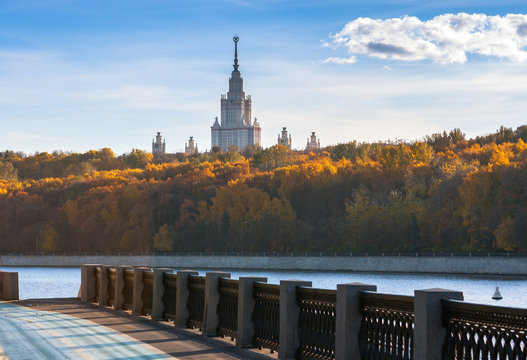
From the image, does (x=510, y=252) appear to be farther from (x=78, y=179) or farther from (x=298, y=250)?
(x=78, y=179)

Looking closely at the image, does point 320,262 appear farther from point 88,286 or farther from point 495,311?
point 495,311

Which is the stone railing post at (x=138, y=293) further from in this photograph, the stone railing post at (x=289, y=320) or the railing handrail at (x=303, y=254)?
the railing handrail at (x=303, y=254)

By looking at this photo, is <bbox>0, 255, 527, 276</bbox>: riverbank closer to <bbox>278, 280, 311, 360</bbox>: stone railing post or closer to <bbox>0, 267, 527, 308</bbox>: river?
<bbox>0, 267, 527, 308</bbox>: river

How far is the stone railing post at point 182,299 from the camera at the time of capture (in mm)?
19688

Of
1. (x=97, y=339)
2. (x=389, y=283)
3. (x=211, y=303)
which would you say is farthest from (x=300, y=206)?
(x=97, y=339)

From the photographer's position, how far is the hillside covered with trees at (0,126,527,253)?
110500mm

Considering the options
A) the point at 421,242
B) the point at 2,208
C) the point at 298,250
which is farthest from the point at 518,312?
the point at 2,208

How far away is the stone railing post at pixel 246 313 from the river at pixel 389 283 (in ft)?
111

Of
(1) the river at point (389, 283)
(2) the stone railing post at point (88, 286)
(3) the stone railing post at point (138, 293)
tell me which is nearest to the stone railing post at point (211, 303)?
(3) the stone railing post at point (138, 293)

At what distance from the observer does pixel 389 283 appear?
8700cm

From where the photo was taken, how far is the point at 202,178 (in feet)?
504

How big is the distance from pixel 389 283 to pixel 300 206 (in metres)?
49.5

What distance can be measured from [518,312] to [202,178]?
14490 centimetres

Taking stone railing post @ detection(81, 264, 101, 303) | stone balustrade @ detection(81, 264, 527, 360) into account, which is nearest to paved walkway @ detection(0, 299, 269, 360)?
stone balustrade @ detection(81, 264, 527, 360)
